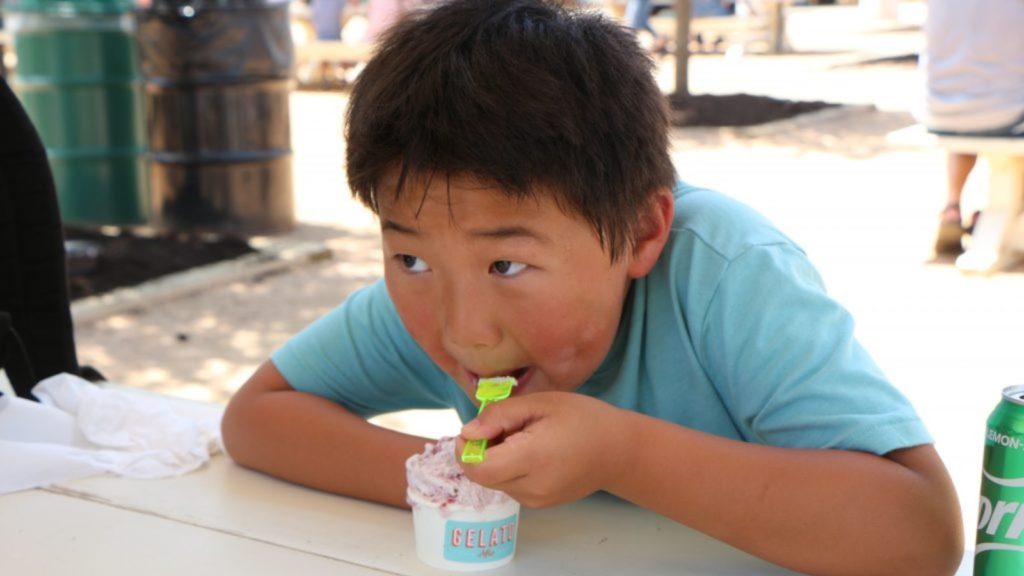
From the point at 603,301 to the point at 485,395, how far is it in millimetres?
190

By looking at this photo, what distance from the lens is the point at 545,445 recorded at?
1144mm

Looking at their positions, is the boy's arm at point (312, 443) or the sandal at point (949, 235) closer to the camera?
the boy's arm at point (312, 443)

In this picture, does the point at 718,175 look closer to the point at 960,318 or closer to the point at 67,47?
the point at 960,318

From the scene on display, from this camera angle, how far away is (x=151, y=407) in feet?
5.72

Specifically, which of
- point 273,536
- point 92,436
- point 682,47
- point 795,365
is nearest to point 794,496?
point 795,365

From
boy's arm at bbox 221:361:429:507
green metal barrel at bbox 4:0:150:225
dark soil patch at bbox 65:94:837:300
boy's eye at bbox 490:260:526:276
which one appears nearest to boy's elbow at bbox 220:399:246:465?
boy's arm at bbox 221:361:429:507

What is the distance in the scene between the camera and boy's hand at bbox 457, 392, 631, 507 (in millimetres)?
1134

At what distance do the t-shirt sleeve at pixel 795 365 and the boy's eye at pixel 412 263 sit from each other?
0.31m

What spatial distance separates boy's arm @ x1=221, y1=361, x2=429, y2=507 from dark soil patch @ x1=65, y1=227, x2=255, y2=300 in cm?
382

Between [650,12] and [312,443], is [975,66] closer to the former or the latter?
[312,443]

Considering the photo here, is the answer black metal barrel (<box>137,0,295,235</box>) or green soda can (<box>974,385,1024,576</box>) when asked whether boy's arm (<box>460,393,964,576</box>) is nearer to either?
green soda can (<box>974,385,1024,576</box>)

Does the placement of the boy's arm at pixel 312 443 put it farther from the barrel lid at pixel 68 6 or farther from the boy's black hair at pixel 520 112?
the barrel lid at pixel 68 6

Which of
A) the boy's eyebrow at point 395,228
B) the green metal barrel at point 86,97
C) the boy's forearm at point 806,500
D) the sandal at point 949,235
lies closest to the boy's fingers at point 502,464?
the boy's forearm at point 806,500

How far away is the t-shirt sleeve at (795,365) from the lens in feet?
4.08
